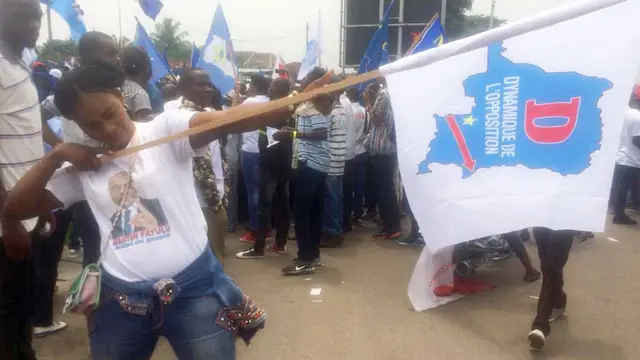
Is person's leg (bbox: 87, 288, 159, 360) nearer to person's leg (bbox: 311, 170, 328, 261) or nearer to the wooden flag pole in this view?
the wooden flag pole

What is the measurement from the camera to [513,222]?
2.87 metres

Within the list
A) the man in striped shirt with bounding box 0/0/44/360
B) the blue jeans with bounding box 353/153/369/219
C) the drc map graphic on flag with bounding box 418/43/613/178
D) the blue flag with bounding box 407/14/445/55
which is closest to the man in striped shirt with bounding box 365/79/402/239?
the blue jeans with bounding box 353/153/369/219

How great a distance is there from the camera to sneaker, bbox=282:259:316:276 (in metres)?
5.69

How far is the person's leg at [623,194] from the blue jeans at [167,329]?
24.9 feet

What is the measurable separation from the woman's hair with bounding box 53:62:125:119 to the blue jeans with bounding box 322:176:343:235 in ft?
15.4


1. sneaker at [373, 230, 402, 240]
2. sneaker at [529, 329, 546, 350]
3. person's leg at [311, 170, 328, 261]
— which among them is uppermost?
person's leg at [311, 170, 328, 261]

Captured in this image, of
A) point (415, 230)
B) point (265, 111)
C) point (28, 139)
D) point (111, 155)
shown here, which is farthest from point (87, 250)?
point (415, 230)

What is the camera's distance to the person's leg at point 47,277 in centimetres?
405

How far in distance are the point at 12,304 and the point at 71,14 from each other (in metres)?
5.61

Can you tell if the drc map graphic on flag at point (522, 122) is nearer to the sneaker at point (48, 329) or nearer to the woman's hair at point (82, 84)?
the woman's hair at point (82, 84)

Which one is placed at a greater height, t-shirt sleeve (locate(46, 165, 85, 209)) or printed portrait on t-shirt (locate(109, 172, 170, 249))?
t-shirt sleeve (locate(46, 165, 85, 209))

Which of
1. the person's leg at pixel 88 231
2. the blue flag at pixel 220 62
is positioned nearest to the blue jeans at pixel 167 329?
the person's leg at pixel 88 231

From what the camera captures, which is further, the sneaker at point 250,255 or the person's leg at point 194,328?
the sneaker at point 250,255

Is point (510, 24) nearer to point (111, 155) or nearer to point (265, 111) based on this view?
point (265, 111)
